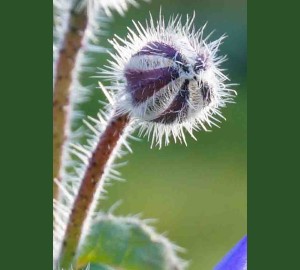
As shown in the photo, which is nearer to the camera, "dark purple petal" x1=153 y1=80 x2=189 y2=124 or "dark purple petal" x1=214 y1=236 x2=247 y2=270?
"dark purple petal" x1=153 y1=80 x2=189 y2=124

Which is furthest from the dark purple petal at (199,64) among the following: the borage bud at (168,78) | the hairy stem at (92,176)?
the hairy stem at (92,176)

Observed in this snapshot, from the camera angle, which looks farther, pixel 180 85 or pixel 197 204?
pixel 197 204

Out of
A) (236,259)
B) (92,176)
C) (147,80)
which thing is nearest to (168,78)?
(147,80)

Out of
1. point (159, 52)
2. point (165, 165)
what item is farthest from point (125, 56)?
point (165, 165)

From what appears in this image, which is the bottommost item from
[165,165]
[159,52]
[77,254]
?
[77,254]

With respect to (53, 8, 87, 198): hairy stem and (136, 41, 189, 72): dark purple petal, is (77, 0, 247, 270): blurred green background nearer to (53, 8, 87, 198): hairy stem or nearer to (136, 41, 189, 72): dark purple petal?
(53, 8, 87, 198): hairy stem

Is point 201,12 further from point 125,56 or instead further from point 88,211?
point 88,211

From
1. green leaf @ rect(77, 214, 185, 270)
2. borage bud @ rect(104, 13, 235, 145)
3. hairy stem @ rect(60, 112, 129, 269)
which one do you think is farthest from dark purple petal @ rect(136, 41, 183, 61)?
green leaf @ rect(77, 214, 185, 270)

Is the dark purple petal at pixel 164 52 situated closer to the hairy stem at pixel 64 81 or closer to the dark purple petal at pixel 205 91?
the dark purple petal at pixel 205 91
